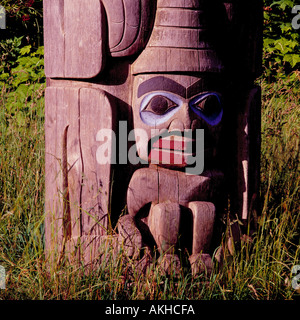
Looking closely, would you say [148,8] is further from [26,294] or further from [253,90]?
[26,294]

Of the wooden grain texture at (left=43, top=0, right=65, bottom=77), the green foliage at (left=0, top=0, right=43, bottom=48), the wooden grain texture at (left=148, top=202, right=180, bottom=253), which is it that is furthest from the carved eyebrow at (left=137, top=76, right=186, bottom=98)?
the green foliage at (left=0, top=0, right=43, bottom=48)

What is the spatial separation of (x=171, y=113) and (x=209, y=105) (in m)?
0.24

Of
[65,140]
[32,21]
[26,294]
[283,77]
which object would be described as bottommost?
[26,294]

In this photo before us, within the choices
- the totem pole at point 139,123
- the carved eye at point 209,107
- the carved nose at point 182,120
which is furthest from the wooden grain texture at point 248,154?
the carved nose at point 182,120

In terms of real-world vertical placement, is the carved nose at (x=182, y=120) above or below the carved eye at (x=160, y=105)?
below

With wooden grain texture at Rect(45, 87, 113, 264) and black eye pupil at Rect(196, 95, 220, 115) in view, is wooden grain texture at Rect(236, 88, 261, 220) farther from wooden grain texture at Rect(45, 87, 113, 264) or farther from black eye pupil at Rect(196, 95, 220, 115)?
wooden grain texture at Rect(45, 87, 113, 264)

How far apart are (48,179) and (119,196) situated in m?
0.46

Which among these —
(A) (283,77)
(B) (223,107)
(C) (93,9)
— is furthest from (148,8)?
(A) (283,77)

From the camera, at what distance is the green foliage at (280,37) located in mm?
6520

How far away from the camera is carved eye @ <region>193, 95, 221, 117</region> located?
2.76m

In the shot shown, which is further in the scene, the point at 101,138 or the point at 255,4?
the point at 255,4

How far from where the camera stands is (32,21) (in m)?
6.52

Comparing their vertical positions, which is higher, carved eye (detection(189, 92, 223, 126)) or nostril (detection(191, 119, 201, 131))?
carved eye (detection(189, 92, 223, 126))

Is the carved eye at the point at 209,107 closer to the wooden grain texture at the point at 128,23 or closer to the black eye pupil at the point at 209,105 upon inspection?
the black eye pupil at the point at 209,105
